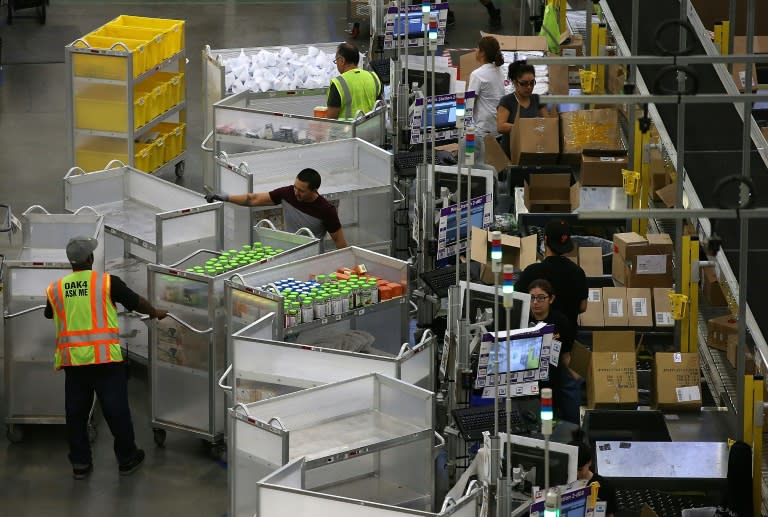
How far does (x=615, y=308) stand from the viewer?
1188cm

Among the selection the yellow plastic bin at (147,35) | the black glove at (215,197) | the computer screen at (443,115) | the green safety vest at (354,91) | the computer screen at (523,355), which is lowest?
the computer screen at (523,355)

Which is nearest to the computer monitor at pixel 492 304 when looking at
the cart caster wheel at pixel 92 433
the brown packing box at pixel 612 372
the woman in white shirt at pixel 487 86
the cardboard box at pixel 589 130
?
the brown packing box at pixel 612 372

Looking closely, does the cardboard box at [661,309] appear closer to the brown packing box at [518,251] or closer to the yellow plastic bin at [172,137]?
the brown packing box at [518,251]

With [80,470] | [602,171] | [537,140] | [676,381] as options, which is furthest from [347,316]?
[537,140]

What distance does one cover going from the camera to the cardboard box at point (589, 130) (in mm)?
14797

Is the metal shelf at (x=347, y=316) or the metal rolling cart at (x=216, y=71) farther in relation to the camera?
the metal rolling cart at (x=216, y=71)

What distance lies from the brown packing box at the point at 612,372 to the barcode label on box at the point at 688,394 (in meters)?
0.31

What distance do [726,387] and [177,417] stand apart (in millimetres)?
4048

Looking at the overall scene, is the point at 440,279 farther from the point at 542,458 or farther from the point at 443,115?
the point at 443,115

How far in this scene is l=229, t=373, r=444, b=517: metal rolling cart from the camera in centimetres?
901

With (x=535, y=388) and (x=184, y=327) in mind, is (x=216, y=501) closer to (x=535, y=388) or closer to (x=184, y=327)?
(x=184, y=327)

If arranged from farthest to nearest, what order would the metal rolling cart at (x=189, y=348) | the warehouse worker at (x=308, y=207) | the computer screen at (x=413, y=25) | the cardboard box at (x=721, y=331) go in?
the computer screen at (x=413, y=25)
the warehouse worker at (x=308, y=207)
the cardboard box at (x=721, y=331)
the metal rolling cart at (x=189, y=348)

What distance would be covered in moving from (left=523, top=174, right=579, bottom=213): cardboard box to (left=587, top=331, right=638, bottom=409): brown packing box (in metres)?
2.83

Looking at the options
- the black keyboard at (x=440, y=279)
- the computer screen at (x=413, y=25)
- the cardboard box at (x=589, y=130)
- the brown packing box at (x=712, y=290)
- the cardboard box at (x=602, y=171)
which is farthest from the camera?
the computer screen at (x=413, y=25)
